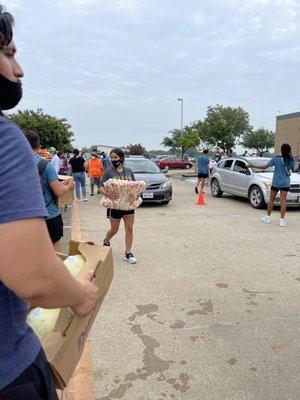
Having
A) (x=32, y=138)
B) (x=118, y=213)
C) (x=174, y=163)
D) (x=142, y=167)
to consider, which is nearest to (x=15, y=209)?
(x=32, y=138)

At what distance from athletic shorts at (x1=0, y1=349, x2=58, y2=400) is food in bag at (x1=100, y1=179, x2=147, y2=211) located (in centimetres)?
429

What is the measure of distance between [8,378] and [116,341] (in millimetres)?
2586

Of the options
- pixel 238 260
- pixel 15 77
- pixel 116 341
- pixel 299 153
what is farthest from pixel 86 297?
pixel 299 153

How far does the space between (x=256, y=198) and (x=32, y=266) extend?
35.6ft

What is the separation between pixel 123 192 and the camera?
18.6 ft

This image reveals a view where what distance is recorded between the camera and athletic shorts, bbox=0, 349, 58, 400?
1237 millimetres

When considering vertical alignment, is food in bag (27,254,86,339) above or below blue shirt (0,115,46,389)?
below

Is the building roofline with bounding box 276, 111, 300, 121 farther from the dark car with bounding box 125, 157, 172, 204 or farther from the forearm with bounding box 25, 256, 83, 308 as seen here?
the forearm with bounding box 25, 256, 83, 308

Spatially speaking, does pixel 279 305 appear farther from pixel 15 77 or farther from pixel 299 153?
pixel 299 153

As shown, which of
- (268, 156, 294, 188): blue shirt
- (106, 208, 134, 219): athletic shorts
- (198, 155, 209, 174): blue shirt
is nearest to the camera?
(106, 208, 134, 219): athletic shorts

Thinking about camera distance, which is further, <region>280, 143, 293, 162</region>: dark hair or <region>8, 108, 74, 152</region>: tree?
<region>8, 108, 74, 152</region>: tree

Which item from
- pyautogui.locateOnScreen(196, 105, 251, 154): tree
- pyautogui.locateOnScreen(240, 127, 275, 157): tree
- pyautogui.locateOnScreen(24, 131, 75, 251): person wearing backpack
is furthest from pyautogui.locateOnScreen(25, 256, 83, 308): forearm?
pyautogui.locateOnScreen(240, 127, 275, 157): tree

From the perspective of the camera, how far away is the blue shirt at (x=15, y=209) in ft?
3.60

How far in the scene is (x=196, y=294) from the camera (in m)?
4.84
